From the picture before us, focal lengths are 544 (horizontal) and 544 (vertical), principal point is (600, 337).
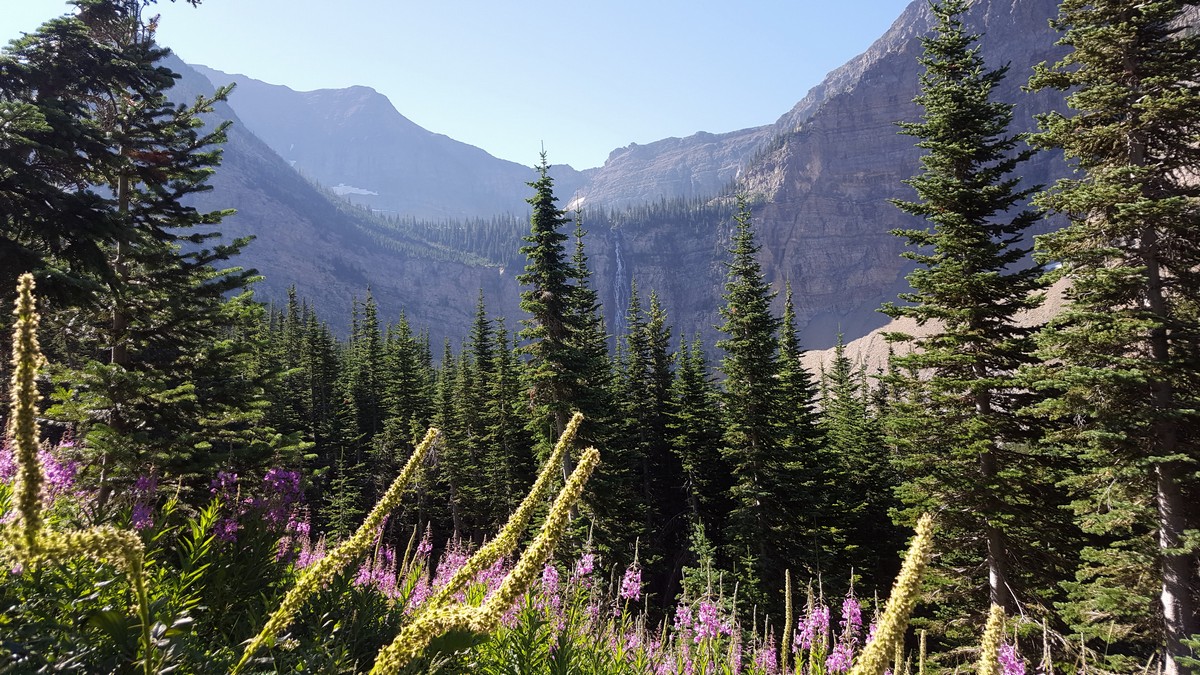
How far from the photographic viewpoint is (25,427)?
1.45m

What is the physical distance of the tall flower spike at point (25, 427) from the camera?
143 centimetres

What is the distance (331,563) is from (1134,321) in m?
14.4

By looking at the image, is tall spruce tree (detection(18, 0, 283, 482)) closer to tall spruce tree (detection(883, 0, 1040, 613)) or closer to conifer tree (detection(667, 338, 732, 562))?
tall spruce tree (detection(883, 0, 1040, 613))

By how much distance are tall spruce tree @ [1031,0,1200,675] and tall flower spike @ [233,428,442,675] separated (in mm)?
13362

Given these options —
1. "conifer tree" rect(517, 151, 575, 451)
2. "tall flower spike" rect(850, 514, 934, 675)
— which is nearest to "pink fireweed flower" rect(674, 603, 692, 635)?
"tall flower spike" rect(850, 514, 934, 675)

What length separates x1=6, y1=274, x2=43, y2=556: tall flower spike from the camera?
1.43 metres

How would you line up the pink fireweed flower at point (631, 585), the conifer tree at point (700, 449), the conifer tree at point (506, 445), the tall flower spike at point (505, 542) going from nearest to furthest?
1. the tall flower spike at point (505, 542)
2. the pink fireweed flower at point (631, 585)
3. the conifer tree at point (700, 449)
4. the conifer tree at point (506, 445)

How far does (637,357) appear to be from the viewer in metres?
37.4

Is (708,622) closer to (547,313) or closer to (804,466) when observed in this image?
(547,313)

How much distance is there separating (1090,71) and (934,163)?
12.3 ft

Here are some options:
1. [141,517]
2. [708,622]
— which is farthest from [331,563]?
[141,517]

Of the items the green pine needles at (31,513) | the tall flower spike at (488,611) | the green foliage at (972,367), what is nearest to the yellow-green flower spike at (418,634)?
the tall flower spike at (488,611)

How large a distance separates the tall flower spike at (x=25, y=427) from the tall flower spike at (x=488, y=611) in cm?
99

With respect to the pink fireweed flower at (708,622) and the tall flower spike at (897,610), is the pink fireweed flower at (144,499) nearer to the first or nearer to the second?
the pink fireweed flower at (708,622)
